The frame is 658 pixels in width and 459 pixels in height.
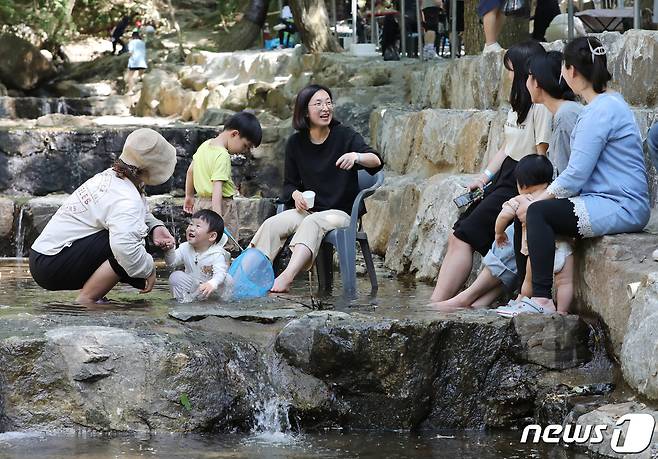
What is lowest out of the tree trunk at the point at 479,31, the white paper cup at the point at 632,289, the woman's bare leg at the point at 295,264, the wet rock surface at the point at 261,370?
the wet rock surface at the point at 261,370

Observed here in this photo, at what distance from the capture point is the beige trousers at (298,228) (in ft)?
22.3

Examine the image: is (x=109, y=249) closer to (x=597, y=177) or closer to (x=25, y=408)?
(x=25, y=408)

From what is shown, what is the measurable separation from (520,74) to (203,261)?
1.95 meters

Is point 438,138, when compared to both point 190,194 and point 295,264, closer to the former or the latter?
point 190,194

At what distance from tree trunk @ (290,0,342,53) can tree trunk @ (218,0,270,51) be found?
432cm

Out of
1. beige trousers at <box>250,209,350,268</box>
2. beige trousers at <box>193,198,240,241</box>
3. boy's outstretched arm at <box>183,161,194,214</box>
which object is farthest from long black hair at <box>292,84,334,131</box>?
boy's outstretched arm at <box>183,161,194,214</box>

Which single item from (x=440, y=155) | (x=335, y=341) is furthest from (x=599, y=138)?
(x=440, y=155)

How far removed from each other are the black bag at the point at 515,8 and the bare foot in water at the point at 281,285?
370cm

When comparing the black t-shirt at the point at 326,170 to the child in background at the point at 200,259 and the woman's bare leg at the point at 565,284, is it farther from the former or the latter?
the woman's bare leg at the point at 565,284

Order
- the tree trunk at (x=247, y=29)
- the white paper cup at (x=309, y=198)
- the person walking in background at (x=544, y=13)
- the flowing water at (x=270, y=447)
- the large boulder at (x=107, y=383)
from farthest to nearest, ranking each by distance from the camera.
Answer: the tree trunk at (x=247, y=29), the person walking in background at (x=544, y=13), the white paper cup at (x=309, y=198), the large boulder at (x=107, y=383), the flowing water at (x=270, y=447)

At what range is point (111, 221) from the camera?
5918 mm

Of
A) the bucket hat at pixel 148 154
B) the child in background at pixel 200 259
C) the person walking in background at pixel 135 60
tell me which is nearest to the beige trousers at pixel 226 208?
the child in background at pixel 200 259

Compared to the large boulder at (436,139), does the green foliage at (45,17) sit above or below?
above

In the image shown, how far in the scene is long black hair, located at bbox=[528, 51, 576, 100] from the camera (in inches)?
236
